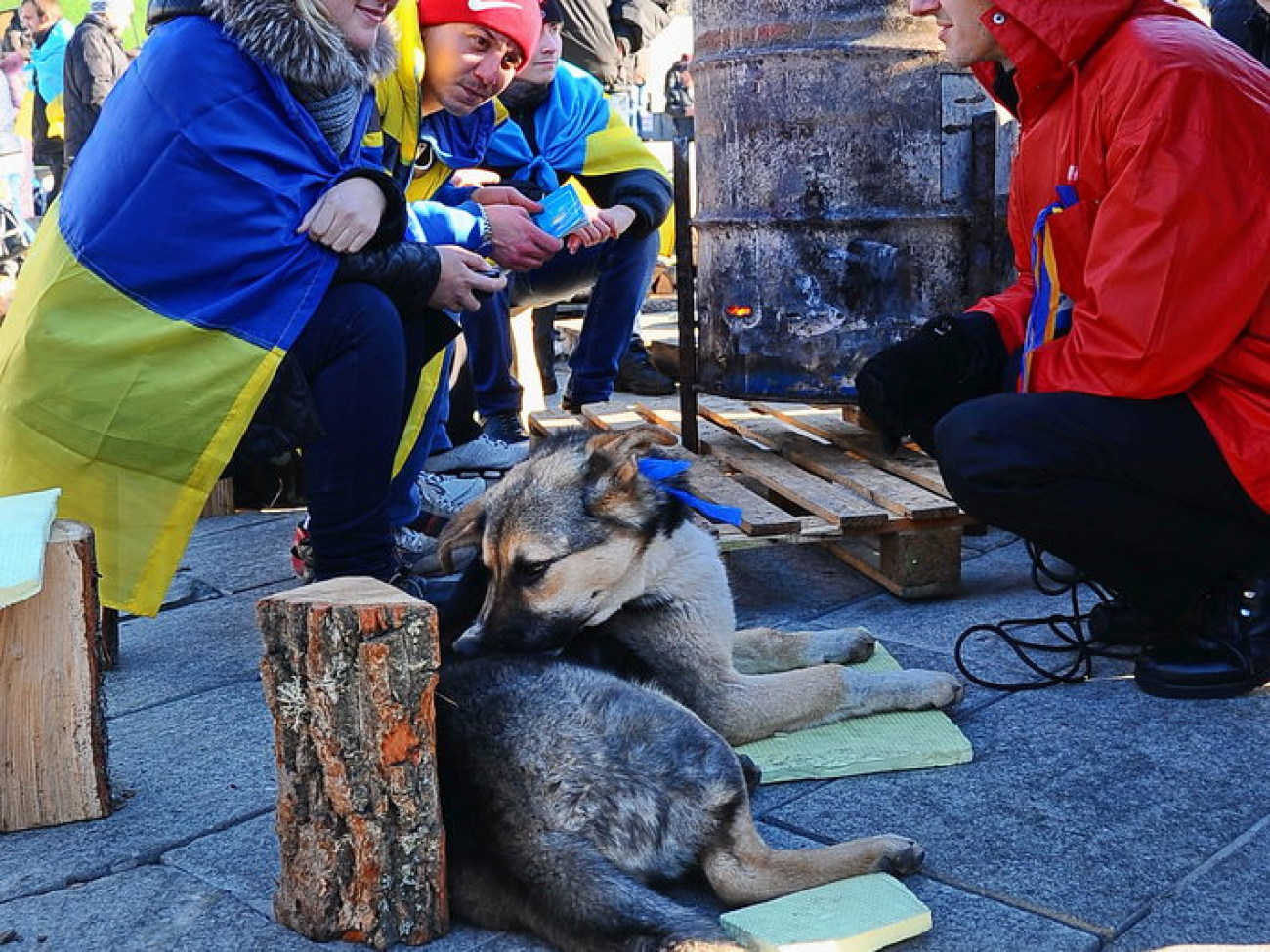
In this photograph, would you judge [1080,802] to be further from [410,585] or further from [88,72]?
[88,72]

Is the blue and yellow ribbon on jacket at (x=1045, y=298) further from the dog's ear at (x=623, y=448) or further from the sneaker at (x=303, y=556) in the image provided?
the sneaker at (x=303, y=556)

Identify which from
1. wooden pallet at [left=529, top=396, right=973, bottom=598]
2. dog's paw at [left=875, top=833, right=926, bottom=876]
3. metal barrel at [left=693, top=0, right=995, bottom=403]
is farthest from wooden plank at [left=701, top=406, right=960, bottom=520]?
dog's paw at [left=875, top=833, right=926, bottom=876]

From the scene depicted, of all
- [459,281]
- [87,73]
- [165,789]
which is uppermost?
[87,73]

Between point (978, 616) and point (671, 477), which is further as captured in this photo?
point (978, 616)

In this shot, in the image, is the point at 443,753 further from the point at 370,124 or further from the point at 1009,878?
the point at 370,124

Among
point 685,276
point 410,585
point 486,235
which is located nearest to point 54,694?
point 410,585

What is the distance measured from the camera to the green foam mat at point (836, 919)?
2250mm

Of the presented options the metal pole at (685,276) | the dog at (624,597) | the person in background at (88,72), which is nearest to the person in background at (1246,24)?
the metal pole at (685,276)

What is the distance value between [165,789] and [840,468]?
249 centimetres

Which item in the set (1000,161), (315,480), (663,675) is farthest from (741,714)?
(1000,161)

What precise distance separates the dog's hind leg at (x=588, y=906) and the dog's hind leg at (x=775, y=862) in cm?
21

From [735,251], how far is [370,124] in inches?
56.7

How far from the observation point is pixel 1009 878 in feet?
8.37

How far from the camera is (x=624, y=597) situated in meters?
3.33
